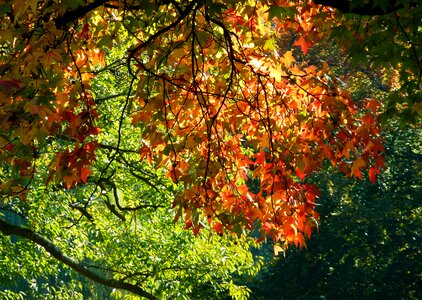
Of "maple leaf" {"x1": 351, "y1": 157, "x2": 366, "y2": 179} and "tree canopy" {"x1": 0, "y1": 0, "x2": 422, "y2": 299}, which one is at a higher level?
"tree canopy" {"x1": 0, "y1": 0, "x2": 422, "y2": 299}

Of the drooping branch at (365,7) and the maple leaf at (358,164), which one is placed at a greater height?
the maple leaf at (358,164)

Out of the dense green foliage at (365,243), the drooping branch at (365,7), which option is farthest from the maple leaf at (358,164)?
the dense green foliage at (365,243)

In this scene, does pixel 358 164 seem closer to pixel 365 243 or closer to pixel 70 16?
pixel 70 16

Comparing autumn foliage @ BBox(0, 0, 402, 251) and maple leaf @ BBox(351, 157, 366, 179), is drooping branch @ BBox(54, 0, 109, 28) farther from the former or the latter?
maple leaf @ BBox(351, 157, 366, 179)

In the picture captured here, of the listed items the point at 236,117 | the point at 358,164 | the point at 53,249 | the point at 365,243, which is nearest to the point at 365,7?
the point at 358,164

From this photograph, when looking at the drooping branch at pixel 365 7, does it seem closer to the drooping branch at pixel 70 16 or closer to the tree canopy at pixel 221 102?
the tree canopy at pixel 221 102

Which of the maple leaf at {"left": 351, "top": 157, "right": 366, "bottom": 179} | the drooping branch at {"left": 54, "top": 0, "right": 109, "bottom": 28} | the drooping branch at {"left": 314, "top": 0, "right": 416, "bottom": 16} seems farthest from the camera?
the maple leaf at {"left": 351, "top": 157, "right": 366, "bottom": 179}

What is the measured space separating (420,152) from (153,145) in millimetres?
17218

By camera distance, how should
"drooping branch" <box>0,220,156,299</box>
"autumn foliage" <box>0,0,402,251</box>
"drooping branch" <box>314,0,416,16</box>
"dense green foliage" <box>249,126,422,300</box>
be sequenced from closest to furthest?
"drooping branch" <box>314,0,416,16</box> → "autumn foliage" <box>0,0,402,251</box> → "drooping branch" <box>0,220,156,299</box> → "dense green foliage" <box>249,126,422,300</box>

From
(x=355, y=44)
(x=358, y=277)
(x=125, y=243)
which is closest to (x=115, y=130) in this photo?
(x=125, y=243)

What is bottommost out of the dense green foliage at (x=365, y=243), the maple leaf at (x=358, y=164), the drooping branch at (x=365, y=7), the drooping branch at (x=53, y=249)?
the drooping branch at (x=365, y=7)

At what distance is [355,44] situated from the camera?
15.8 ft

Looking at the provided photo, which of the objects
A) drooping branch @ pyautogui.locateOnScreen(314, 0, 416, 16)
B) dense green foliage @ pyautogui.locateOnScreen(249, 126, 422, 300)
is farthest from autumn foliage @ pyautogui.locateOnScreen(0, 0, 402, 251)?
dense green foliage @ pyautogui.locateOnScreen(249, 126, 422, 300)

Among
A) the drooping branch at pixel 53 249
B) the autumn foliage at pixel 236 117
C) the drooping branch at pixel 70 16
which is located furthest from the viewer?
the drooping branch at pixel 53 249
